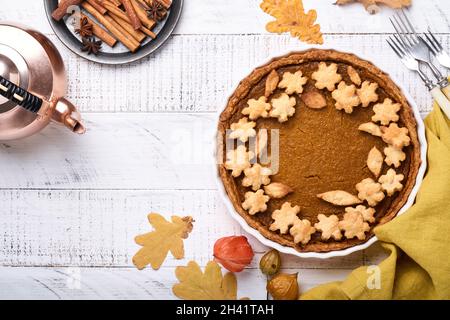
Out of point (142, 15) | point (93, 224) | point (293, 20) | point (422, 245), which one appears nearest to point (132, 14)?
point (142, 15)

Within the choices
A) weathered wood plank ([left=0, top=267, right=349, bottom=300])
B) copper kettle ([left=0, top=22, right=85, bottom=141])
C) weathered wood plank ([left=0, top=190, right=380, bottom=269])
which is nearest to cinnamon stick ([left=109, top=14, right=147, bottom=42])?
copper kettle ([left=0, top=22, right=85, bottom=141])

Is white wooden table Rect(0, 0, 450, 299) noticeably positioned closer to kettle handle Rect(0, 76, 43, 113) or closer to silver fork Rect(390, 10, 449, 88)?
silver fork Rect(390, 10, 449, 88)

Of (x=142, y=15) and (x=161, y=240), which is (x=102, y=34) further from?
(x=161, y=240)

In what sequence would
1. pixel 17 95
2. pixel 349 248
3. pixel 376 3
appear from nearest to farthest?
1. pixel 17 95
2. pixel 349 248
3. pixel 376 3

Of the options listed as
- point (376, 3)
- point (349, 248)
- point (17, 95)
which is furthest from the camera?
point (376, 3)

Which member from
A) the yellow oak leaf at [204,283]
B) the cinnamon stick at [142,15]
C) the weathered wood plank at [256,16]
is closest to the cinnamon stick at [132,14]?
the cinnamon stick at [142,15]

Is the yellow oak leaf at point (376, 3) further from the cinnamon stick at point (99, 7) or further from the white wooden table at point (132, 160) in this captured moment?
the cinnamon stick at point (99, 7)
